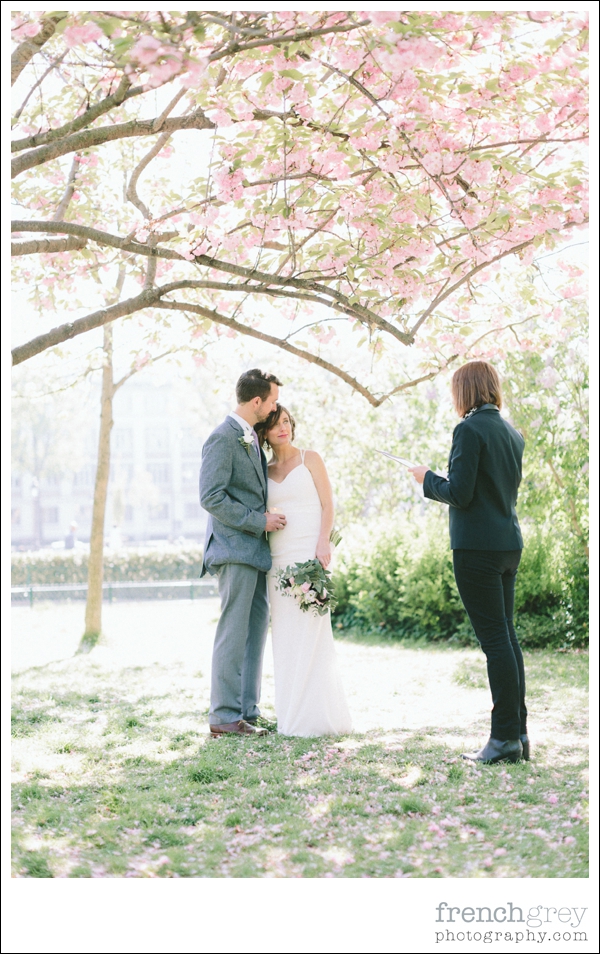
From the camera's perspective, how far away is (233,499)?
4.63m

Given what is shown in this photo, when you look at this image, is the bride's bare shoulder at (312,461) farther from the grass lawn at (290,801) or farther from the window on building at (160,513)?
the window on building at (160,513)

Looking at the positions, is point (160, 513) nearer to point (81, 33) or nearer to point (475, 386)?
point (475, 386)

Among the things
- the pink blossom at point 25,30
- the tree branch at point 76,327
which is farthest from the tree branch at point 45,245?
the pink blossom at point 25,30

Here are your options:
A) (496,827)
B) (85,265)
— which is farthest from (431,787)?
(85,265)

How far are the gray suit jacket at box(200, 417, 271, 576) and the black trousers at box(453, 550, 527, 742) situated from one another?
1209mm

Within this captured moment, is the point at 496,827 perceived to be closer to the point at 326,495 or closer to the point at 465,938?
the point at 465,938

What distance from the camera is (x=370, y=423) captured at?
43.0 ft

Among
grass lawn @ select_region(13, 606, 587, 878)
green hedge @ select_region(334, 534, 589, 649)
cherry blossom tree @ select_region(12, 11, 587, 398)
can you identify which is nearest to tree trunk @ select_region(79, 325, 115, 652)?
green hedge @ select_region(334, 534, 589, 649)

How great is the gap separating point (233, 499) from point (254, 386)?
63 centimetres

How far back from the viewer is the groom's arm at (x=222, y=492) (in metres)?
4.48

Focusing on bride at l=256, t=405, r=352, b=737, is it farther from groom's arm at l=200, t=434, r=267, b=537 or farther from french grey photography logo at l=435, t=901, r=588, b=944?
french grey photography logo at l=435, t=901, r=588, b=944

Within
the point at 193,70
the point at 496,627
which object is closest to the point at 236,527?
the point at 496,627

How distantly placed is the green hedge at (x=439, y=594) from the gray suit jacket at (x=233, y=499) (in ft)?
13.1

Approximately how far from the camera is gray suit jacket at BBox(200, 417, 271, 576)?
449cm
